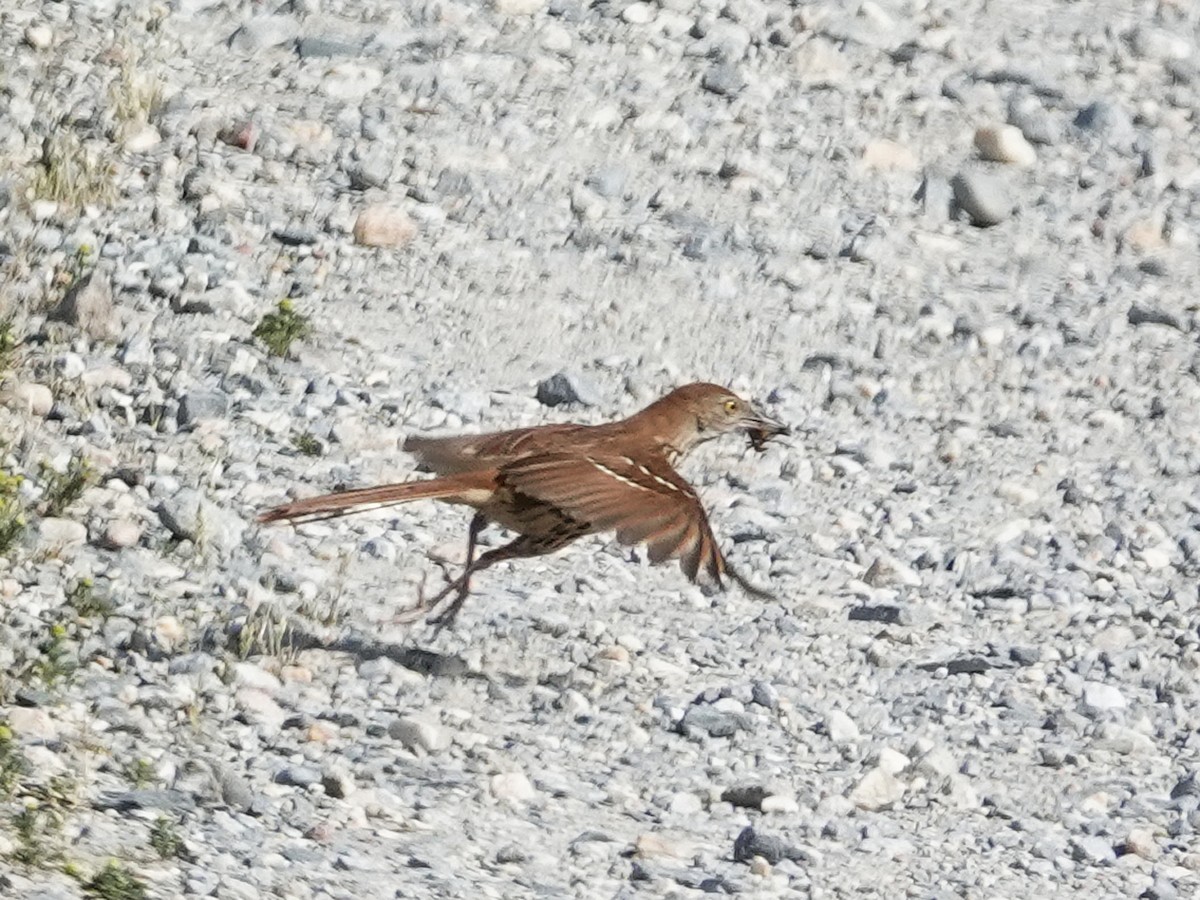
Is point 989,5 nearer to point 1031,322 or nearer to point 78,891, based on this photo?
point 1031,322

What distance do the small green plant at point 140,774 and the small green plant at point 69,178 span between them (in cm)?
370

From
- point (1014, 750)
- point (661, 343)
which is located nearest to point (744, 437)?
point (661, 343)

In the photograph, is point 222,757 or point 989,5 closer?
point 222,757

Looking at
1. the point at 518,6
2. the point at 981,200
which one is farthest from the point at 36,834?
the point at 518,6

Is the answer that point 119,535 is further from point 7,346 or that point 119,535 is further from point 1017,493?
point 1017,493

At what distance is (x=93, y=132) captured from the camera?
30.5 ft

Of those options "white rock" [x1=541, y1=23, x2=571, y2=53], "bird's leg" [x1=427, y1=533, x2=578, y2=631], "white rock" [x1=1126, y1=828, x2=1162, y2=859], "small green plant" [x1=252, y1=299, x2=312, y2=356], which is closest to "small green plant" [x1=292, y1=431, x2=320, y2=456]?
"small green plant" [x1=252, y1=299, x2=312, y2=356]

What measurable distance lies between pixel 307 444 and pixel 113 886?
3.09 metres

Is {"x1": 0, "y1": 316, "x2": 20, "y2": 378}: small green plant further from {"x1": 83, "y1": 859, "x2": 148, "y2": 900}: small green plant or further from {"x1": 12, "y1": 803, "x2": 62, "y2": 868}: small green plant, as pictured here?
{"x1": 83, "y1": 859, "x2": 148, "y2": 900}: small green plant

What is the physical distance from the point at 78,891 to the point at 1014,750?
2707 millimetres

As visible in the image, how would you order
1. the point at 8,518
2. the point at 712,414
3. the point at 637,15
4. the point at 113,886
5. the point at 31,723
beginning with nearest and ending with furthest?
the point at 113,886, the point at 31,723, the point at 8,518, the point at 712,414, the point at 637,15

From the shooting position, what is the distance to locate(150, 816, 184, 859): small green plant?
4969 mm

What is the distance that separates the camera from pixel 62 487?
6.89m

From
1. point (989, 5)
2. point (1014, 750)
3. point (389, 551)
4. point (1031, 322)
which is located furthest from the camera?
point (989, 5)
